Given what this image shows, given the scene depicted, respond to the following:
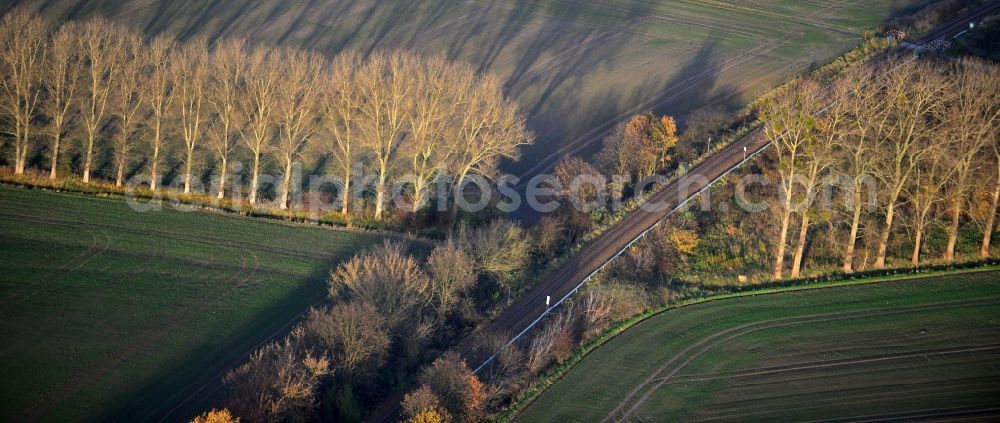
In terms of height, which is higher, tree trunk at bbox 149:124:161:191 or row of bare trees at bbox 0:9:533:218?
row of bare trees at bbox 0:9:533:218

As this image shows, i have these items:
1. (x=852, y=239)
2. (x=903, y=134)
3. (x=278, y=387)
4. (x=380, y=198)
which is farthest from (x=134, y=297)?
(x=903, y=134)

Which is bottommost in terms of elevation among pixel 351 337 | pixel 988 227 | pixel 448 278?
pixel 351 337

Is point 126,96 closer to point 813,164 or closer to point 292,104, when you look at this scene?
point 292,104

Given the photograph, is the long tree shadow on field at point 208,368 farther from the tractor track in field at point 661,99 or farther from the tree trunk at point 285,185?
the tractor track in field at point 661,99

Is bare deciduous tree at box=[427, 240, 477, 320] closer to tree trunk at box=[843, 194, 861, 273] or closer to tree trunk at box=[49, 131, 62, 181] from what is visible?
tree trunk at box=[843, 194, 861, 273]

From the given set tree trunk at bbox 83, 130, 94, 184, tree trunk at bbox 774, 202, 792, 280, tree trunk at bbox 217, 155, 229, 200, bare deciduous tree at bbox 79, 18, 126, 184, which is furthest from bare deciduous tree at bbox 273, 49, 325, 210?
tree trunk at bbox 774, 202, 792, 280

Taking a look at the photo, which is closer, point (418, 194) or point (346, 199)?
point (346, 199)

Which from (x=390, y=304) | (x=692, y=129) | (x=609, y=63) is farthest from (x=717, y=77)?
(x=390, y=304)

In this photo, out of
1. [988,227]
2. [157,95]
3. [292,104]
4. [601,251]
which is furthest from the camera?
[157,95]
